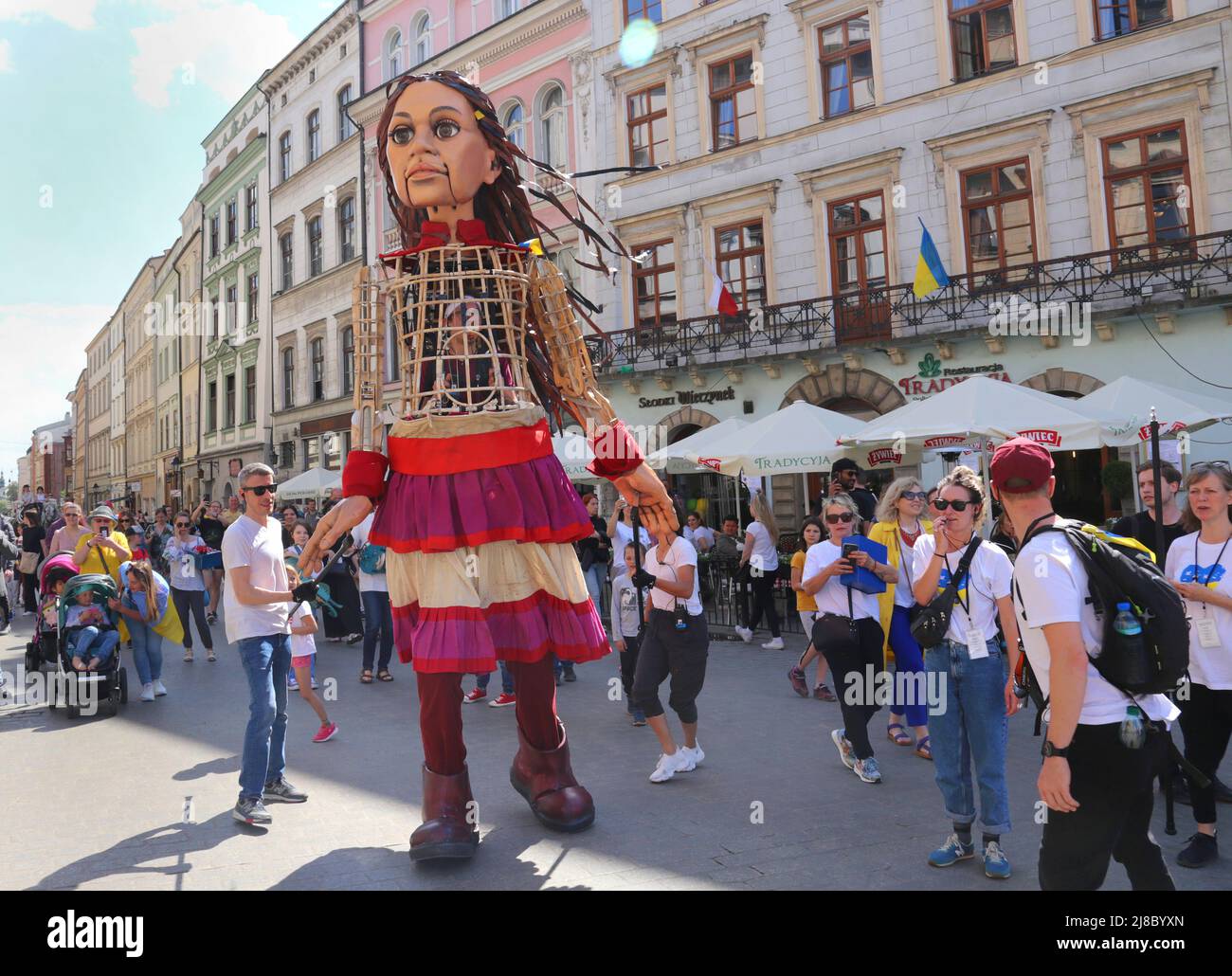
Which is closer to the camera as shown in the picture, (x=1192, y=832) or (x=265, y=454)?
(x=1192, y=832)

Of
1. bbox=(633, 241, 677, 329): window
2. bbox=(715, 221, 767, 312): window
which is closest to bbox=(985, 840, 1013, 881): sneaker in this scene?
bbox=(715, 221, 767, 312): window

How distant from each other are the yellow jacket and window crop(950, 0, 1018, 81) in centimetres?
1251

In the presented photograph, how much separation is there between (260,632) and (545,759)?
175cm

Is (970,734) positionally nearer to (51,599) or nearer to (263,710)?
(263,710)

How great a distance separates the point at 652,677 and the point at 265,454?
1103 inches

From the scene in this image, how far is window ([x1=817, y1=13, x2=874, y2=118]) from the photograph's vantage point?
16.9 metres

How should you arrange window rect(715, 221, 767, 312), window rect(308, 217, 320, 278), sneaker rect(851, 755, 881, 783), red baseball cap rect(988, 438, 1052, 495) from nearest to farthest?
red baseball cap rect(988, 438, 1052, 495) → sneaker rect(851, 755, 881, 783) → window rect(715, 221, 767, 312) → window rect(308, 217, 320, 278)

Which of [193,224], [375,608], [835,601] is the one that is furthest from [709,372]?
[193,224]

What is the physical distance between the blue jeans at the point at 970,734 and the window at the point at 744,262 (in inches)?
583

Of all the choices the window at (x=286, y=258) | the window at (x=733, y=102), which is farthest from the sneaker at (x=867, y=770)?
the window at (x=286, y=258)

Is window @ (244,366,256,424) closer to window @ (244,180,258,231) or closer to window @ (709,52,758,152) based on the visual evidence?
window @ (244,180,258,231)
